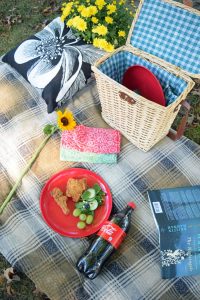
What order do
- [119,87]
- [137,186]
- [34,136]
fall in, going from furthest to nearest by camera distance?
[34,136] < [137,186] < [119,87]

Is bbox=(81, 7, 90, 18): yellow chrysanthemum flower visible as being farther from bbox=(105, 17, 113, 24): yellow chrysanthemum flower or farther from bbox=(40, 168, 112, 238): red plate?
bbox=(40, 168, 112, 238): red plate

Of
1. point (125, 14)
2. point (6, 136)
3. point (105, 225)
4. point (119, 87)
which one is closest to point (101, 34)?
point (125, 14)

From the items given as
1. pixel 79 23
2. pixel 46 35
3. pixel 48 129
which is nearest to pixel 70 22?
pixel 79 23

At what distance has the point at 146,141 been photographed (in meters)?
1.70

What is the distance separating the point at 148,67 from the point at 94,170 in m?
0.63

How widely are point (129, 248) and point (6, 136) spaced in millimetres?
905

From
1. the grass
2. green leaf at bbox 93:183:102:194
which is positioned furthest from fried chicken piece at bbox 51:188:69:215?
the grass

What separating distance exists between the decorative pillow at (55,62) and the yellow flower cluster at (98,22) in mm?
69

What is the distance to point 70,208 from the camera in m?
1.59

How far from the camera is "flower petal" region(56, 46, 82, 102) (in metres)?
1.80

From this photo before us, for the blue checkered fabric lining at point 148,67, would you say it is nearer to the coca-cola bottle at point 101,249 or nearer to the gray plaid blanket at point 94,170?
the gray plaid blanket at point 94,170

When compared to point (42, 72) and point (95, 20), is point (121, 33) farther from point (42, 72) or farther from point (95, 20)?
point (42, 72)

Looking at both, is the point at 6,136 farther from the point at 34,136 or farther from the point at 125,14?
the point at 125,14

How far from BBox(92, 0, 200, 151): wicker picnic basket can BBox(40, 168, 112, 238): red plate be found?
33 centimetres
